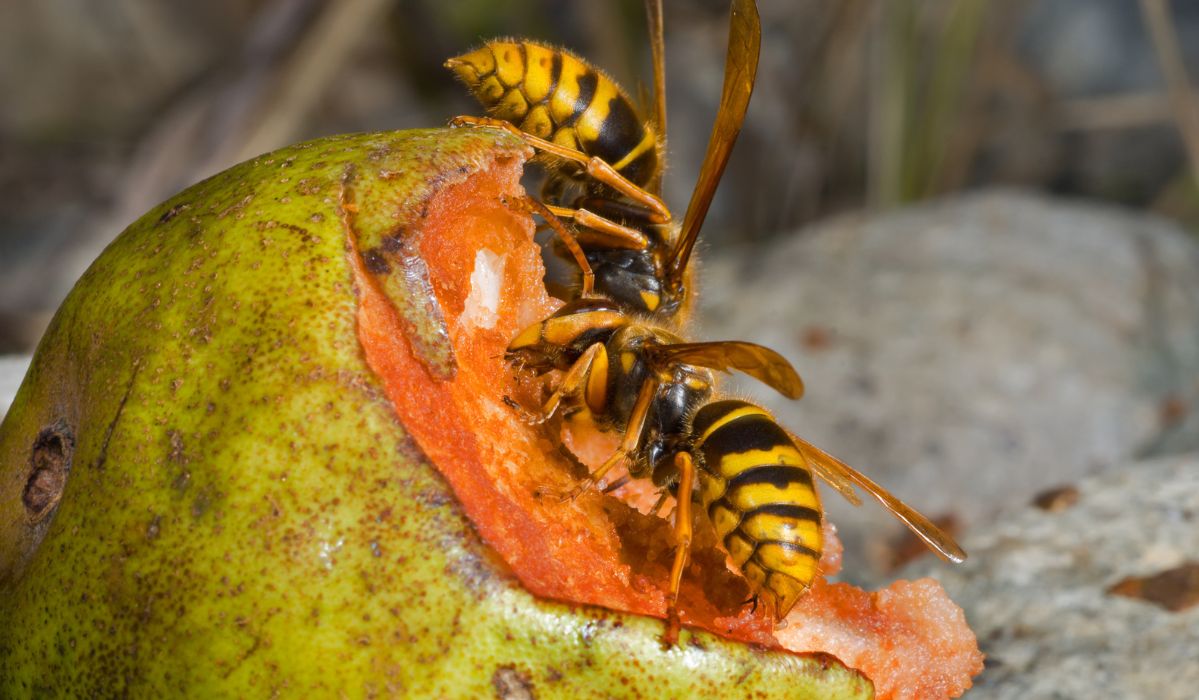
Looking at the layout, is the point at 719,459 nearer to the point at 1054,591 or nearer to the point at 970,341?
the point at 1054,591

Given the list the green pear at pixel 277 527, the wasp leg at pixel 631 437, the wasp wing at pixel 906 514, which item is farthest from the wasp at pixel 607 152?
the wasp wing at pixel 906 514

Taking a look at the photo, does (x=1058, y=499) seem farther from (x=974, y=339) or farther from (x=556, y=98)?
(x=556, y=98)

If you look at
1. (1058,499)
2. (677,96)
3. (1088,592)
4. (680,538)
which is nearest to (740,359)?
(680,538)

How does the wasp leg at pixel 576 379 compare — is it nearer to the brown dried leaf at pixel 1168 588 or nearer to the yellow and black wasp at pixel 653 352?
the yellow and black wasp at pixel 653 352

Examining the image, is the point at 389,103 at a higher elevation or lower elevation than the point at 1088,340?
higher

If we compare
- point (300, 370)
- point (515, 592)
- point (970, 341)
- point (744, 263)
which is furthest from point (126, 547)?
point (744, 263)
